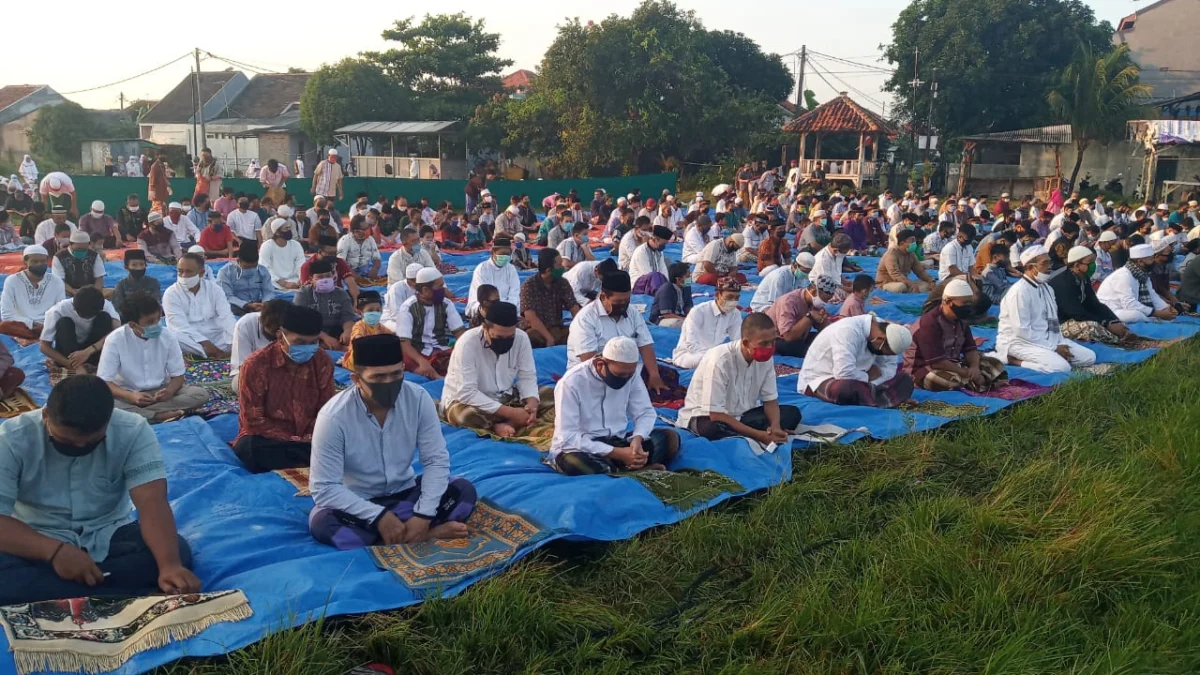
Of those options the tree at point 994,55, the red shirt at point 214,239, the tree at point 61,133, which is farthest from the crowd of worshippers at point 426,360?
the tree at point 61,133

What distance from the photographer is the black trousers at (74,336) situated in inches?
279

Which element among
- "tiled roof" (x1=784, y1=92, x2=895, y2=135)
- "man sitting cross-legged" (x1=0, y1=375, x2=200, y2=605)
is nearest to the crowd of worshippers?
"man sitting cross-legged" (x1=0, y1=375, x2=200, y2=605)

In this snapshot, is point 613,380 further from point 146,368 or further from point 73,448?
point 146,368

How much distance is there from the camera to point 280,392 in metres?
5.38

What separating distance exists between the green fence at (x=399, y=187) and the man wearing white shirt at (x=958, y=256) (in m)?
13.6

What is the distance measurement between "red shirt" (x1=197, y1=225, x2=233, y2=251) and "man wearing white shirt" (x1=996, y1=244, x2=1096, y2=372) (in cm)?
1089

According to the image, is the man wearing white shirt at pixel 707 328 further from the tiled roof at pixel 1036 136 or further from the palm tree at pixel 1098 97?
the tiled roof at pixel 1036 136

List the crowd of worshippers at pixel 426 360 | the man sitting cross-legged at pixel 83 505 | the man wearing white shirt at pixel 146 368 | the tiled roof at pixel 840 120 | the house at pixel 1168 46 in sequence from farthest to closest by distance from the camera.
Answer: the house at pixel 1168 46 < the tiled roof at pixel 840 120 < the man wearing white shirt at pixel 146 368 < the crowd of worshippers at pixel 426 360 < the man sitting cross-legged at pixel 83 505

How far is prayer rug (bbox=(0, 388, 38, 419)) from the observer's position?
252 inches

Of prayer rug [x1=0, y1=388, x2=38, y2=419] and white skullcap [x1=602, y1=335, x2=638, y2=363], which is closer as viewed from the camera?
white skullcap [x1=602, y1=335, x2=638, y2=363]

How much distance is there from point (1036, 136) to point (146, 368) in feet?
102

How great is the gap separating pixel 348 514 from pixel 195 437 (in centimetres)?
207

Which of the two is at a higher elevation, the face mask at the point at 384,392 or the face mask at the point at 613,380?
the face mask at the point at 384,392

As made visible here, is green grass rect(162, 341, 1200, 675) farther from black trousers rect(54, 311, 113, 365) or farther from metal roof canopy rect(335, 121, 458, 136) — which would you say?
metal roof canopy rect(335, 121, 458, 136)
